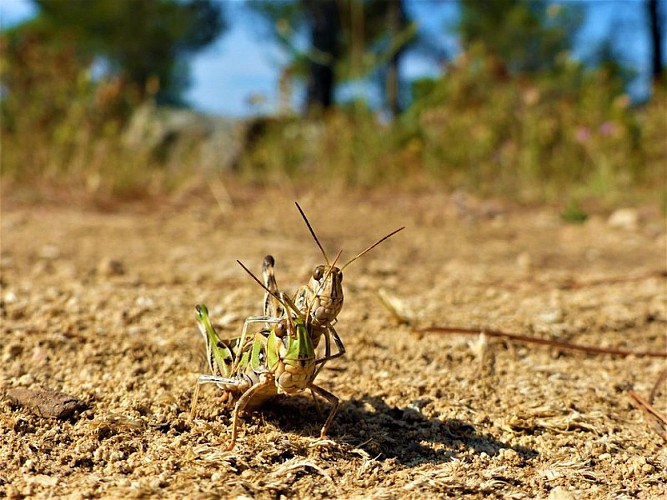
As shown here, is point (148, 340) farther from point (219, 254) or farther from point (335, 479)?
point (219, 254)

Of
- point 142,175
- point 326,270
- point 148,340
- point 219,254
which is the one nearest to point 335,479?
point 326,270

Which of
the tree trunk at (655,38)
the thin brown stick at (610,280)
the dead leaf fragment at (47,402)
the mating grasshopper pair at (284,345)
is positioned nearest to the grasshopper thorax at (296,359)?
the mating grasshopper pair at (284,345)

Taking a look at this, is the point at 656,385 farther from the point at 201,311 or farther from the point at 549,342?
the point at 201,311

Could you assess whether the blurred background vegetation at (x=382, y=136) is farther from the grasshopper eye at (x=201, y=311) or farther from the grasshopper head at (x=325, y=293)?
the grasshopper head at (x=325, y=293)

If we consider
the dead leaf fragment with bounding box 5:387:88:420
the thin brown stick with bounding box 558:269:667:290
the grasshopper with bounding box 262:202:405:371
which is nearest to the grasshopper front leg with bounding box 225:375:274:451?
the grasshopper with bounding box 262:202:405:371

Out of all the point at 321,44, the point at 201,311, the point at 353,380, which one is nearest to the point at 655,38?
the point at 321,44

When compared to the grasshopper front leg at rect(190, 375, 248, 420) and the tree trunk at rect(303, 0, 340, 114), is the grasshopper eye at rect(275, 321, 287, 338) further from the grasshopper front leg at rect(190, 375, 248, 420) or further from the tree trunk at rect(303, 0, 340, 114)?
the tree trunk at rect(303, 0, 340, 114)
